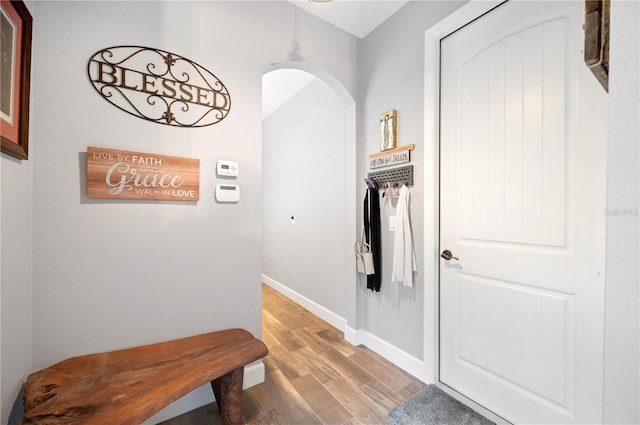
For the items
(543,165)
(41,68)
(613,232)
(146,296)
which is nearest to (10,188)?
(41,68)

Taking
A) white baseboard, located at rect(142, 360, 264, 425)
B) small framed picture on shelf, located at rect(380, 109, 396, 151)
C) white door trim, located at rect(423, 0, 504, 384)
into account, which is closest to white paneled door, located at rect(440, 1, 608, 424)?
white door trim, located at rect(423, 0, 504, 384)

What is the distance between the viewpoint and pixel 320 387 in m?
1.76

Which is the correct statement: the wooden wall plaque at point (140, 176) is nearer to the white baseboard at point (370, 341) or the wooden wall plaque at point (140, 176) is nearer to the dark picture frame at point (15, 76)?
the dark picture frame at point (15, 76)

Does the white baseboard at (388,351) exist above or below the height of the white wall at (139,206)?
below

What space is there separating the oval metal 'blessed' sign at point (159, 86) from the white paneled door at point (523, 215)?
60.6 inches

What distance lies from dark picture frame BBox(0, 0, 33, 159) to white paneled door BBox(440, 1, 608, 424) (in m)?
2.13

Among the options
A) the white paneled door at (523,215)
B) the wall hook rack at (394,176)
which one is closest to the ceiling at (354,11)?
the white paneled door at (523,215)

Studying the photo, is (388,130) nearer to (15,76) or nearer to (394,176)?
(394,176)

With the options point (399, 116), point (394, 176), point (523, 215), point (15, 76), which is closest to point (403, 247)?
point (394, 176)

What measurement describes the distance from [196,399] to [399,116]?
2.39 metres

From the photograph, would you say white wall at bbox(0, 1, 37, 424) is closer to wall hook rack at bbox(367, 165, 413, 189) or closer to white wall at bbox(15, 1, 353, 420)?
white wall at bbox(15, 1, 353, 420)

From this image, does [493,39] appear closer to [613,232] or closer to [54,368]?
[613,232]

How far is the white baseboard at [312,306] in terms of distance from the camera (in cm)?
269

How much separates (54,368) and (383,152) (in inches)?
90.4
